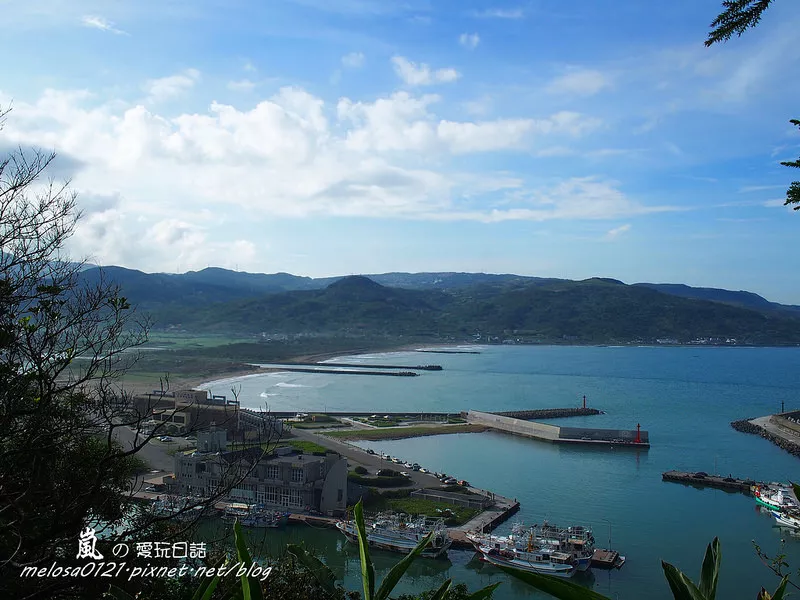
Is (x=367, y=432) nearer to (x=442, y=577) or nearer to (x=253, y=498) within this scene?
(x=253, y=498)

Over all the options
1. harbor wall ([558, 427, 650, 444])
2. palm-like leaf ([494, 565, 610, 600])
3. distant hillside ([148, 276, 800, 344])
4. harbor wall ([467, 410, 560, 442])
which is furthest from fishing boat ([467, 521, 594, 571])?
distant hillside ([148, 276, 800, 344])

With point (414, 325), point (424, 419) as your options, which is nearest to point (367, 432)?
point (424, 419)

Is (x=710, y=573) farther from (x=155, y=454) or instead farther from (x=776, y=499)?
(x=155, y=454)

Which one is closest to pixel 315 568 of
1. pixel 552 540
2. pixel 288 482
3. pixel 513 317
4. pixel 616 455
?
pixel 552 540

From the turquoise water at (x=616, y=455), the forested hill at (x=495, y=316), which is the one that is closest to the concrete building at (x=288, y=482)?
the turquoise water at (x=616, y=455)

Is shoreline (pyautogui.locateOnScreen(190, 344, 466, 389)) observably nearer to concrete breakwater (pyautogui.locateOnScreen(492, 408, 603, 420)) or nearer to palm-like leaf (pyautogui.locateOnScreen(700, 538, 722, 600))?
concrete breakwater (pyautogui.locateOnScreen(492, 408, 603, 420))

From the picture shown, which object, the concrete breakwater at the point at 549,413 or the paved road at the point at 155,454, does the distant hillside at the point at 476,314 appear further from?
the paved road at the point at 155,454
